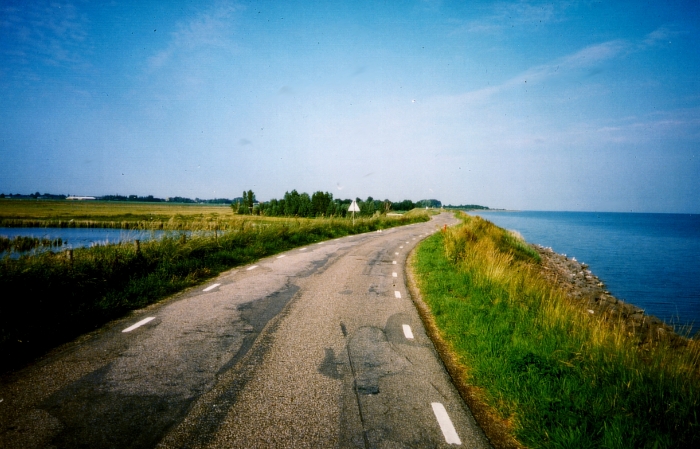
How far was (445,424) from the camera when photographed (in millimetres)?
Result: 3414

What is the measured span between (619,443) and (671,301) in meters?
18.6

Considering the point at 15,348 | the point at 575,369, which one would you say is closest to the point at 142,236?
the point at 15,348

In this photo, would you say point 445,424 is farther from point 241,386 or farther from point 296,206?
point 296,206

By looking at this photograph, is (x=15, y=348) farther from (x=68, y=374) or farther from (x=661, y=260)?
(x=661, y=260)

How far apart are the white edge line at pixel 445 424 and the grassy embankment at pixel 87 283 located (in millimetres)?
5383

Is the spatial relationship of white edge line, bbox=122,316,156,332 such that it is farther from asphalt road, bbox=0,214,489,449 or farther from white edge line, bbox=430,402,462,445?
white edge line, bbox=430,402,462,445

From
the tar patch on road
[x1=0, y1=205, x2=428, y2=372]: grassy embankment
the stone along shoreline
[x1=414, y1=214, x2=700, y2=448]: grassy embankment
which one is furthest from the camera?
the stone along shoreline

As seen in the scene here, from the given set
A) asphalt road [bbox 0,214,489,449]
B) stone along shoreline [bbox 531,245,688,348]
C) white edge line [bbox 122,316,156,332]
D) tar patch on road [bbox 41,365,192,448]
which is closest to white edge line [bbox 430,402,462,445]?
asphalt road [bbox 0,214,489,449]

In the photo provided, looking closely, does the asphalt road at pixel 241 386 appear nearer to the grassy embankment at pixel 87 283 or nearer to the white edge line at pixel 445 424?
the white edge line at pixel 445 424

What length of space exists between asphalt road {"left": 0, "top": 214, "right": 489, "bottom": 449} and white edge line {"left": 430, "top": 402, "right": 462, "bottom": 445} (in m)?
0.01

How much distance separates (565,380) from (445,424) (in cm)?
184

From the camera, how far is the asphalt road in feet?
10.2

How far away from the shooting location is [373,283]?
32.8 ft

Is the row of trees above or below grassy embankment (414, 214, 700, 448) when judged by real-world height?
above
